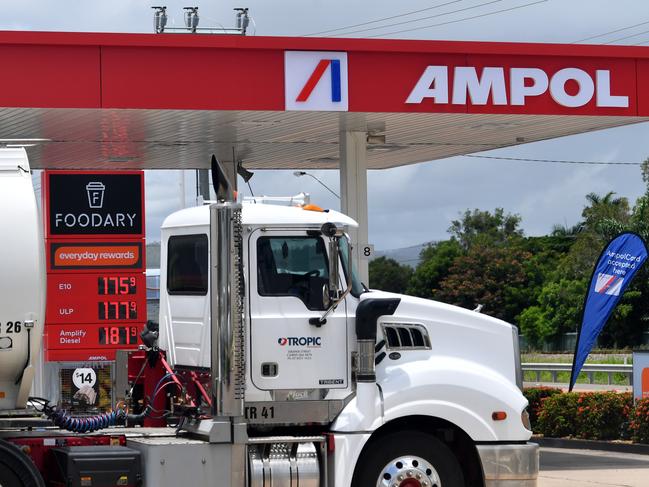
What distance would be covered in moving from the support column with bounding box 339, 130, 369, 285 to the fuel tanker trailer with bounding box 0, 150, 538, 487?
9.90m

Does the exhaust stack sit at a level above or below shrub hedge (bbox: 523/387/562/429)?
above

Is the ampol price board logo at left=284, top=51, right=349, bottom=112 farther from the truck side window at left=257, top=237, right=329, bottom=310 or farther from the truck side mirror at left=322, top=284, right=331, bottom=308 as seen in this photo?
the truck side mirror at left=322, top=284, right=331, bottom=308

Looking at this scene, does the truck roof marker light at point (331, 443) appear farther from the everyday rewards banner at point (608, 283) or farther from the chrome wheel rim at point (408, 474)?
the everyday rewards banner at point (608, 283)

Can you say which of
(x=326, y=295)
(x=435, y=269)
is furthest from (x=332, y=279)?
(x=435, y=269)

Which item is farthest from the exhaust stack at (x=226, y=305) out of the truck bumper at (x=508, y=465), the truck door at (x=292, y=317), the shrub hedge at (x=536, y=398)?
the shrub hedge at (x=536, y=398)

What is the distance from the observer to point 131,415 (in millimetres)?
12453

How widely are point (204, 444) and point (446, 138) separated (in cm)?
1353

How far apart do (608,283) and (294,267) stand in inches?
464

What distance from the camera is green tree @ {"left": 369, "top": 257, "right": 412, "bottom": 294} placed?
117625 mm

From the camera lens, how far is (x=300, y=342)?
11.7m

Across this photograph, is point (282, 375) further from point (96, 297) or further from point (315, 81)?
point (96, 297)

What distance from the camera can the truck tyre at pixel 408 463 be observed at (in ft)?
38.6

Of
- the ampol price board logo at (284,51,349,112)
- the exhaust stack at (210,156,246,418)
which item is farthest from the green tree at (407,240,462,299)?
the exhaust stack at (210,156,246,418)

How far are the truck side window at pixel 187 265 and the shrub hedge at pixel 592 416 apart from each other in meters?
10.2
